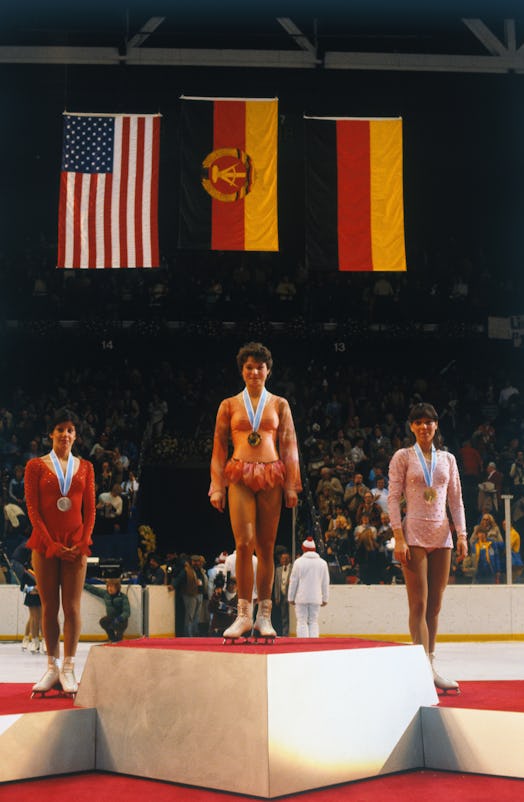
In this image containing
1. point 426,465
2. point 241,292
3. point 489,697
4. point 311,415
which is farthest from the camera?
point 241,292

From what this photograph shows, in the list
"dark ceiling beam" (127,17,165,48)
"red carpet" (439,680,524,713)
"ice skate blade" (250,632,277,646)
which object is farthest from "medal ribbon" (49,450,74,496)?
"dark ceiling beam" (127,17,165,48)

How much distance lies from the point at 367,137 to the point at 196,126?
2702 mm

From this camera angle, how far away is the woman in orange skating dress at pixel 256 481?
6527 millimetres

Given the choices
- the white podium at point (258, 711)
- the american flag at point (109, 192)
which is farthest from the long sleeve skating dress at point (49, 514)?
the american flag at point (109, 192)

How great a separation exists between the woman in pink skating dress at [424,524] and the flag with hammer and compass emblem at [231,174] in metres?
8.48

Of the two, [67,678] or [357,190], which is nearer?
[67,678]

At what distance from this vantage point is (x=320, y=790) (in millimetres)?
5562

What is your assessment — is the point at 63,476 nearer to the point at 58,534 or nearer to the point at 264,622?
the point at 58,534

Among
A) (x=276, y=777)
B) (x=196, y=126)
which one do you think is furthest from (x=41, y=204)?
(x=276, y=777)

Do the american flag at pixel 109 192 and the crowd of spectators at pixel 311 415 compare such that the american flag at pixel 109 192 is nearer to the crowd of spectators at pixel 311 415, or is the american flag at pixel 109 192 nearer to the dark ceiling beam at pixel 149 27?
the dark ceiling beam at pixel 149 27

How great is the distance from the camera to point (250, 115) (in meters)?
15.5

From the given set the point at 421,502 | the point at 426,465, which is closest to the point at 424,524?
the point at 421,502

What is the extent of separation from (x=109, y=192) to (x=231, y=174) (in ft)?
6.28

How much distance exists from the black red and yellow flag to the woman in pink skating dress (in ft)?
27.0
